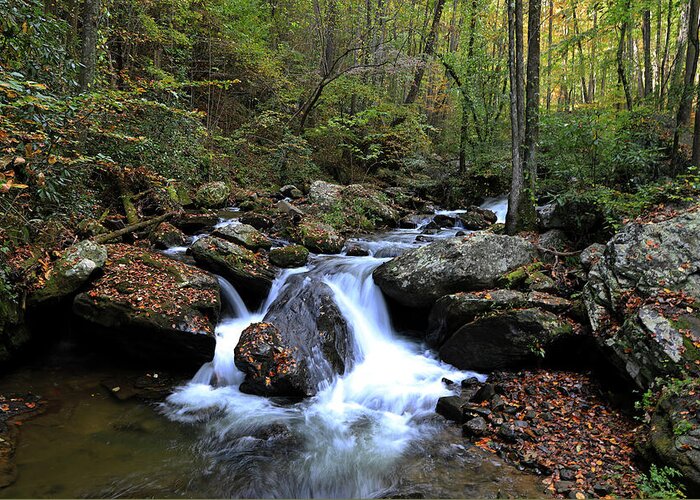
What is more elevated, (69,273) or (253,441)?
(69,273)

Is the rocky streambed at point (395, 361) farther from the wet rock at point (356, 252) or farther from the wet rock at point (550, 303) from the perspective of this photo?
the wet rock at point (356, 252)

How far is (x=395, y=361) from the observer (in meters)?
7.32

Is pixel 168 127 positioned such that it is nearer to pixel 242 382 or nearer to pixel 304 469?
pixel 242 382

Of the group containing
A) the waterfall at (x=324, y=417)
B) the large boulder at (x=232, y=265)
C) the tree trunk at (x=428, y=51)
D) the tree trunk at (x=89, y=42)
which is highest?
the tree trunk at (x=428, y=51)

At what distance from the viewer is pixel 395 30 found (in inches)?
661

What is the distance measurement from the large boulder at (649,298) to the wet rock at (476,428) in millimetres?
1904

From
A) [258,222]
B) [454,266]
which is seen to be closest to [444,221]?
[258,222]

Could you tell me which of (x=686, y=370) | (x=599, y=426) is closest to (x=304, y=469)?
(x=599, y=426)

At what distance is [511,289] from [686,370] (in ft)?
9.86

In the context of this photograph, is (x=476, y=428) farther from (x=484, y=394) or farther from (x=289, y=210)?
(x=289, y=210)

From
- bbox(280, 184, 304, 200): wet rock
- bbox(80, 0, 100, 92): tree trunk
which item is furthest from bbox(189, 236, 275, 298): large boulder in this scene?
bbox(280, 184, 304, 200): wet rock

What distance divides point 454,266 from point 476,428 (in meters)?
3.20

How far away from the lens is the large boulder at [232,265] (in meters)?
8.22

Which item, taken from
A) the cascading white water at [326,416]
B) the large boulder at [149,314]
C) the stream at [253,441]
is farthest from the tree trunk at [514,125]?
Result: the large boulder at [149,314]
